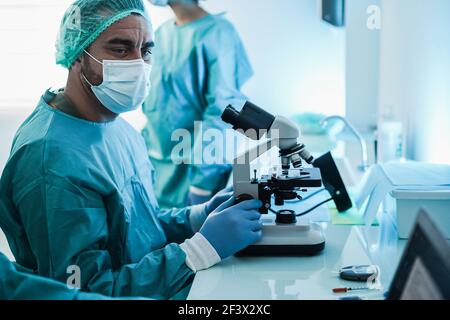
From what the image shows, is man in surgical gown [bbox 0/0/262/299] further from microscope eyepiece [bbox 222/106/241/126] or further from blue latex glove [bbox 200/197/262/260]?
microscope eyepiece [bbox 222/106/241/126]

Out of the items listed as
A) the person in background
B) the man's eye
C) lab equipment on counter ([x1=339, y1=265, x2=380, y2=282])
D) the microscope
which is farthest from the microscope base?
the person in background

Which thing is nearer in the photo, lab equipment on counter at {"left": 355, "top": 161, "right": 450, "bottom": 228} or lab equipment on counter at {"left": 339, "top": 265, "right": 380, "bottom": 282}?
lab equipment on counter at {"left": 339, "top": 265, "right": 380, "bottom": 282}

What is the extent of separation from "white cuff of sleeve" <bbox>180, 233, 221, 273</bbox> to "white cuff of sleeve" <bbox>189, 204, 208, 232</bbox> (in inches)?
11.9

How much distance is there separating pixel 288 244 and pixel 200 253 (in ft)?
0.71

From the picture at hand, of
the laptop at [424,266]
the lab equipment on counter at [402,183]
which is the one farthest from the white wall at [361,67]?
the laptop at [424,266]

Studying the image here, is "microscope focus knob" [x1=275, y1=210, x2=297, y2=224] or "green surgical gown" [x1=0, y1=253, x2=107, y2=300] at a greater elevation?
"green surgical gown" [x1=0, y1=253, x2=107, y2=300]

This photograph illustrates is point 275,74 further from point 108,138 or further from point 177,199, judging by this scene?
point 108,138

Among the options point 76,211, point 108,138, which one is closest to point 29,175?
point 76,211

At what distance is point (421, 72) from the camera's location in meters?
1.92

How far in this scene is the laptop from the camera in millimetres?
667

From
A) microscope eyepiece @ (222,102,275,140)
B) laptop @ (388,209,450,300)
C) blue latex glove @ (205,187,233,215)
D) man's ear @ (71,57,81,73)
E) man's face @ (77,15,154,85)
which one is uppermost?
man's face @ (77,15,154,85)

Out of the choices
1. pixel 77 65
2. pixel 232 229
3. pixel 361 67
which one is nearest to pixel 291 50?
pixel 361 67

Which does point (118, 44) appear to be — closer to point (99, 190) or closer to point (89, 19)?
point (89, 19)

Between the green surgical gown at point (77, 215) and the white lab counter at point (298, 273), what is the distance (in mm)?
98
